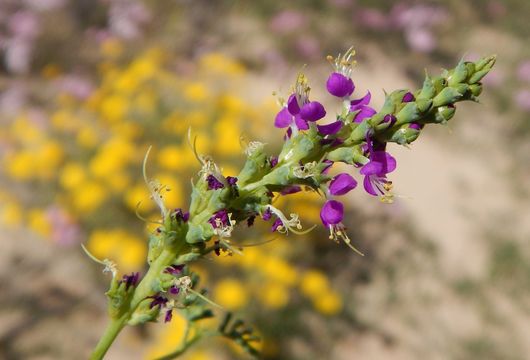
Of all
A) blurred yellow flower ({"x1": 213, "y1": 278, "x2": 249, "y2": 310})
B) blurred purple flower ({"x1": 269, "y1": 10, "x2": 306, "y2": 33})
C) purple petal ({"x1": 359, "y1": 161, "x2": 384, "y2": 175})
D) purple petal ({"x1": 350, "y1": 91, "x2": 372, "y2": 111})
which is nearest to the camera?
purple petal ({"x1": 359, "y1": 161, "x2": 384, "y2": 175})

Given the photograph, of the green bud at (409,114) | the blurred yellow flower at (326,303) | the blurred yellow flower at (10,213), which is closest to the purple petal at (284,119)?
the green bud at (409,114)

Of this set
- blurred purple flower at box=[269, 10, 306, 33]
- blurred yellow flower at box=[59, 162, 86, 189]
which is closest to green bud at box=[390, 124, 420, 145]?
blurred yellow flower at box=[59, 162, 86, 189]

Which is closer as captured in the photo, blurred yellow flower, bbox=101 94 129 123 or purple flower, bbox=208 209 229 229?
purple flower, bbox=208 209 229 229

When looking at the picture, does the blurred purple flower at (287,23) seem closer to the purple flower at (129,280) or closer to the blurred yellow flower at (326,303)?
the blurred yellow flower at (326,303)

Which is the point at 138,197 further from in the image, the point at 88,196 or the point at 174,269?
the point at 174,269

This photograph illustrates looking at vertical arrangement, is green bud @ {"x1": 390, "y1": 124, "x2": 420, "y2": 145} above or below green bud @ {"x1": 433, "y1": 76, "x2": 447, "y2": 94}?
below

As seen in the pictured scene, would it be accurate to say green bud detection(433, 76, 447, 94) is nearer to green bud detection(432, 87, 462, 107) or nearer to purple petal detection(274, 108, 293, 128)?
green bud detection(432, 87, 462, 107)

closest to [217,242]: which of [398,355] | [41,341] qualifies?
[41,341]
